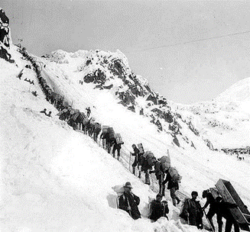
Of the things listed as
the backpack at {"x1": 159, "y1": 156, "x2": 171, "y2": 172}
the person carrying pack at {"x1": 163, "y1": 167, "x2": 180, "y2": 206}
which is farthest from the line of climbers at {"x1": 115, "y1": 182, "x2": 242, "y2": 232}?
the backpack at {"x1": 159, "y1": 156, "x2": 171, "y2": 172}

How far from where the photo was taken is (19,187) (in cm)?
Answer: 527

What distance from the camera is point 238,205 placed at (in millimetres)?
5754

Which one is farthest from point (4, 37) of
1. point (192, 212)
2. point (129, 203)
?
point (192, 212)

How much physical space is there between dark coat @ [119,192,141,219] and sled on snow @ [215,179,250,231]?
8.08ft

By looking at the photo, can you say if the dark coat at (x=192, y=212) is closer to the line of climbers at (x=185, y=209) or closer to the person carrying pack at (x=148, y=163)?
A: the line of climbers at (x=185, y=209)

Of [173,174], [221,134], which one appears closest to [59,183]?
[173,174]

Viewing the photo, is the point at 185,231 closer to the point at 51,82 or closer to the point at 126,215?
the point at 126,215

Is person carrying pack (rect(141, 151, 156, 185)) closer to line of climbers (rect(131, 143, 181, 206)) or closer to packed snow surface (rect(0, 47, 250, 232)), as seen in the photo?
line of climbers (rect(131, 143, 181, 206))

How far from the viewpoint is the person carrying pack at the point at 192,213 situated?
5.83 metres

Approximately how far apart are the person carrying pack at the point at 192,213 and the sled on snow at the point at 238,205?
2.65ft

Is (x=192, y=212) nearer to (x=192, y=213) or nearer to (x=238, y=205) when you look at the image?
(x=192, y=213)

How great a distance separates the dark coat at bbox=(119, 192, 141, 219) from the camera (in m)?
5.73

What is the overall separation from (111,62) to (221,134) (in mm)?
81531

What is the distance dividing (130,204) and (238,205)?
3015 millimetres
